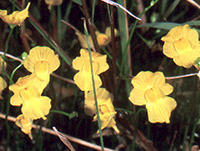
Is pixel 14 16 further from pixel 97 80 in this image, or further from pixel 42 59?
pixel 97 80

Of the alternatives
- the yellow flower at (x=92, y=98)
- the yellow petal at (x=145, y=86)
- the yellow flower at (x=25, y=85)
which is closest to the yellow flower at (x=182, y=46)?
the yellow petal at (x=145, y=86)

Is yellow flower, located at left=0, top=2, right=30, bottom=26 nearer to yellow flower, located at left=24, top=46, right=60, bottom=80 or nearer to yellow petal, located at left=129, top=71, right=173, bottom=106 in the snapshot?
yellow flower, located at left=24, top=46, right=60, bottom=80

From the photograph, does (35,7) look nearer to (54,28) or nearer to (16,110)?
(54,28)

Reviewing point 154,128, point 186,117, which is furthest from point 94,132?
point 186,117

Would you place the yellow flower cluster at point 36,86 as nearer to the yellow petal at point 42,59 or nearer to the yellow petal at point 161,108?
the yellow petal at point 42,59

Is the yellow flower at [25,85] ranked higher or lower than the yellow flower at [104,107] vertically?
higher

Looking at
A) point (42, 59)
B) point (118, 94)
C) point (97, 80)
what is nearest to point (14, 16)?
point (42, 59)

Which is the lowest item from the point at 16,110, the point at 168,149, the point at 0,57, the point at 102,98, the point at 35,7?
the point at 168,149
